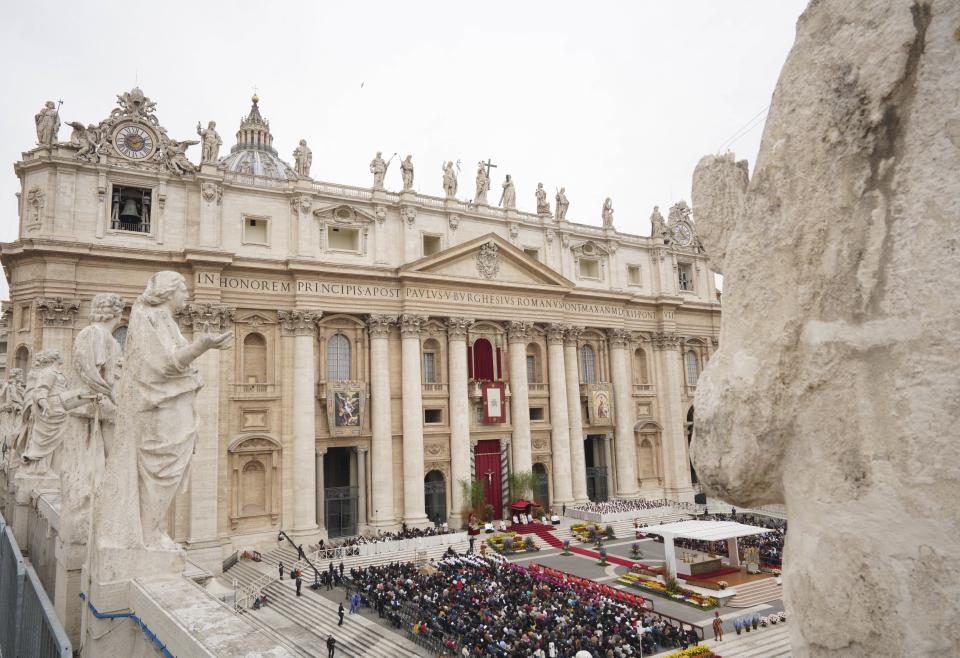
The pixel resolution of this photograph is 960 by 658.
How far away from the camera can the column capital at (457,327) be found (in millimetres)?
32562

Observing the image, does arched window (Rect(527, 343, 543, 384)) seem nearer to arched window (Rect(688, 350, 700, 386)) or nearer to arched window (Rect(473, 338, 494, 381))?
arched window (Rect(473, 338, 494, 381))

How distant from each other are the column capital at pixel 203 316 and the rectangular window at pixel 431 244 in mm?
11349

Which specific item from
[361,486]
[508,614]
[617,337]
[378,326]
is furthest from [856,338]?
[617,337]

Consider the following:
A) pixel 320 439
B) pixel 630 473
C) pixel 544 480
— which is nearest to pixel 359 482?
pixel 320 439

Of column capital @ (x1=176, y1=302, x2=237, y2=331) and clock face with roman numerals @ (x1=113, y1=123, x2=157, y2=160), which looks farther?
clock face with roman numerals @ (x1=113, y1=123, x2=157, y2=160)

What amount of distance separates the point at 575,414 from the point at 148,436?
31949 mm

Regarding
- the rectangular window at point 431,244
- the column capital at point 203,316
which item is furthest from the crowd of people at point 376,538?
the rectangular window at point 431,244

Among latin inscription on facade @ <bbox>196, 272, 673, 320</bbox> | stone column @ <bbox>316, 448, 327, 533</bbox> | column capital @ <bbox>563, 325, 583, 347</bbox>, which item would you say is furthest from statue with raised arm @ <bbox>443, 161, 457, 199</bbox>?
stone column @ <bbox>316, 448, 327, 533</bbox>

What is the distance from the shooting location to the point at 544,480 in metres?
35.3

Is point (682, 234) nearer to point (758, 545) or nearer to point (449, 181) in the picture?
point (449, 181)

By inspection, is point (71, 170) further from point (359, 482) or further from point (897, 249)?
point (897, 249)

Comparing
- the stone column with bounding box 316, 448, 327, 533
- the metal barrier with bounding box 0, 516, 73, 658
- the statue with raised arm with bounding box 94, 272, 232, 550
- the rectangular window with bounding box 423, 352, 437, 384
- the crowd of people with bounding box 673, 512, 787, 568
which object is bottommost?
the crowd of people with bounding box 673, 512, 787, 568

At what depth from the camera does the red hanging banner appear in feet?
108

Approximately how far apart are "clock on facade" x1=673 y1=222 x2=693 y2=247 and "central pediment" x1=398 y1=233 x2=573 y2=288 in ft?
38.2
